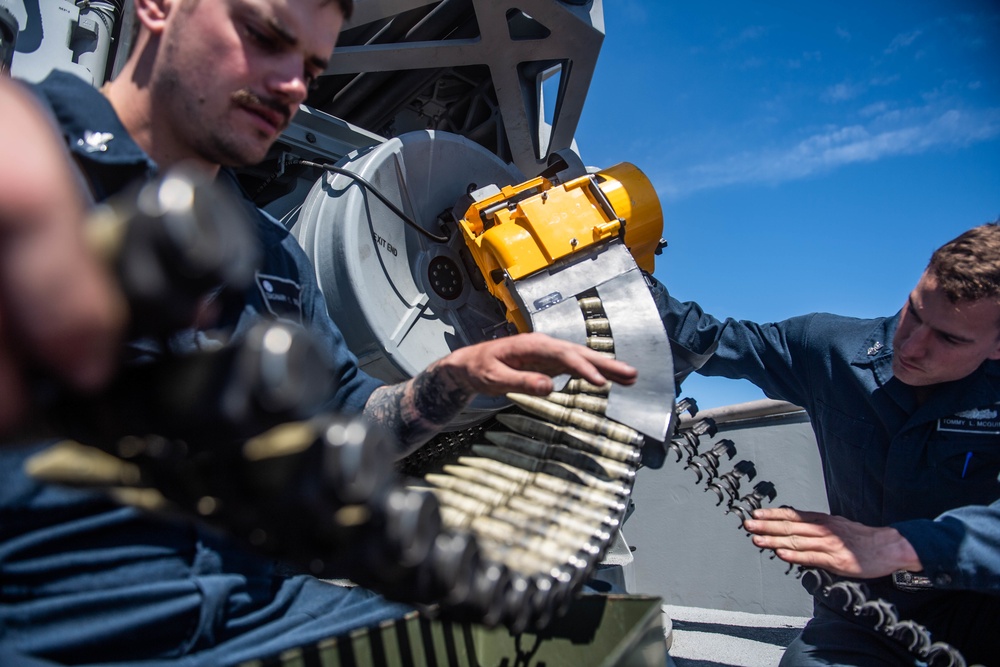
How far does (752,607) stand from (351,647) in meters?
4.68

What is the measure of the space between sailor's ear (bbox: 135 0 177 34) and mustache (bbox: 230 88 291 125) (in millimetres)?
263

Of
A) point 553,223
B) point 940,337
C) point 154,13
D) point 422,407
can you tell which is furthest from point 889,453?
point 154,13

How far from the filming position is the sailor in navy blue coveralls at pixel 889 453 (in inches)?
89.1

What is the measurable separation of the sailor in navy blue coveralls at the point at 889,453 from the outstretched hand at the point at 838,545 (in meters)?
0.07

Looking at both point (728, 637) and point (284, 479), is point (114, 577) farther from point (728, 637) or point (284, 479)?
point (728, 637)

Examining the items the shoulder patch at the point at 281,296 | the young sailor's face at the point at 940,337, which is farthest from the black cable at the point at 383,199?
the young sailor's face at the point at 940,337

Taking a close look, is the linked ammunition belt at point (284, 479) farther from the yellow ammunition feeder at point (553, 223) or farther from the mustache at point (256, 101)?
the yellow ammunition feeder at point (553, 223)

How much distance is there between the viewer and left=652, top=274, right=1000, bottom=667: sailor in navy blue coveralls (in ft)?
7.43

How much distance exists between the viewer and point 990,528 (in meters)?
2.25

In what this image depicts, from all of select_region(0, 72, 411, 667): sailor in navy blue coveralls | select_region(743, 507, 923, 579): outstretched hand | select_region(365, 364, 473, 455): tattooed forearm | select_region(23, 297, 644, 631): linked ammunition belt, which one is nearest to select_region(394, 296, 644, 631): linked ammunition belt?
select_region(23, 297, 644, 631): linked ammunition belt

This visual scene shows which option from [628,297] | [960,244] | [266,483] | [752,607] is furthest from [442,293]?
[752,607]

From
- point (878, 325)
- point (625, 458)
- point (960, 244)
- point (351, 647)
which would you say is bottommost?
point (351, 647)

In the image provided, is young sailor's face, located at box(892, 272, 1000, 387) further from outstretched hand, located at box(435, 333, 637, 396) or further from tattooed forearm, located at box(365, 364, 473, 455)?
tattooed forearm, located at box(365, 364, 473, 455)

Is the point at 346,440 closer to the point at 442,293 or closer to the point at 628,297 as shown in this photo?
the point at 628,297
